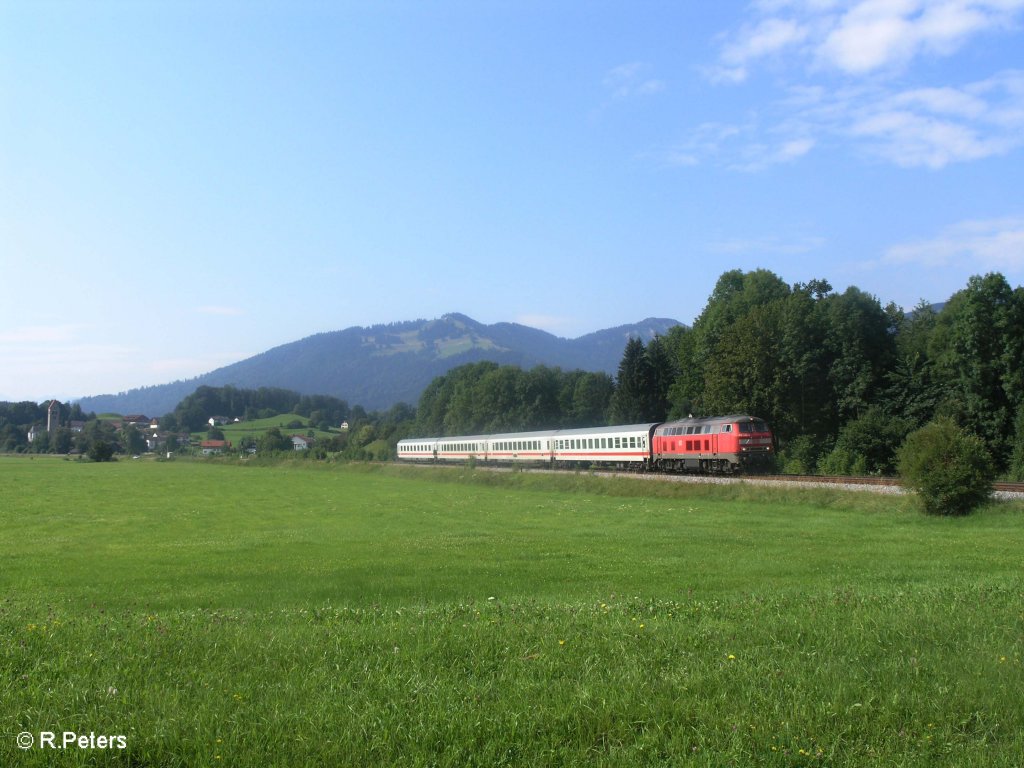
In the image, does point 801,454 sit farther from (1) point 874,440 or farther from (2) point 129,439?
(2) point 129,439

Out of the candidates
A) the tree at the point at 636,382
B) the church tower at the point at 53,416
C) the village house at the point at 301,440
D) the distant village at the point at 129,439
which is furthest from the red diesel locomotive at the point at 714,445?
the church tower at the point at 53,416

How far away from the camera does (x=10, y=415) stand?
176500mm

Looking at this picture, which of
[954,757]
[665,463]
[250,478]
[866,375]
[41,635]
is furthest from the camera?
[250,478]

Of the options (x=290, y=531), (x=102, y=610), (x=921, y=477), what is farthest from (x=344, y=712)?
(x=921, y=477)

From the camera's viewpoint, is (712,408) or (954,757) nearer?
(954,757)

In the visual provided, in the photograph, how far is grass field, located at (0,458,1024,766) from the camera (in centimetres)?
638

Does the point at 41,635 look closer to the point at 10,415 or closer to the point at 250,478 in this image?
the point at 250,478

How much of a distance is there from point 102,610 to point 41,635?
314 centimetres

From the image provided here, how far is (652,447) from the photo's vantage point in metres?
53.8

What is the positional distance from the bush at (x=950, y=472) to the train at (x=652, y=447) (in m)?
15.3

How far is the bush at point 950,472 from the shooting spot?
28.7 m

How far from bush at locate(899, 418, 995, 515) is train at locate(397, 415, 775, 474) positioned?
15345 millimetres

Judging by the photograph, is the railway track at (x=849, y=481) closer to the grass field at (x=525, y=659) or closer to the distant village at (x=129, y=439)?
the grass field at (x=525, y=659)

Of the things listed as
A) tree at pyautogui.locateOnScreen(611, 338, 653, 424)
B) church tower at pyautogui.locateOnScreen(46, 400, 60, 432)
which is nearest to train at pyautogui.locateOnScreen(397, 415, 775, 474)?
tree at pyautogui.locateOnScreen(611, 338, 653, 424)
